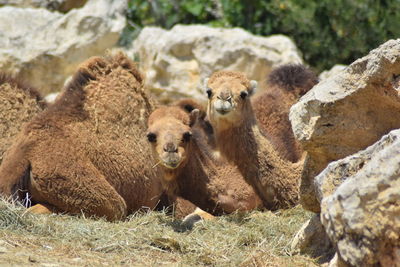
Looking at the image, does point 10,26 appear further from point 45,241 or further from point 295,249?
point 295,249

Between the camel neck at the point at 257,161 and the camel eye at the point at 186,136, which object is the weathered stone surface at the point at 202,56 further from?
the camel eye at the point at 186,136

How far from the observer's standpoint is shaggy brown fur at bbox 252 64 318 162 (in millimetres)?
8570

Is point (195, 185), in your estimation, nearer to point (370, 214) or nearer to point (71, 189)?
point (71, 189)

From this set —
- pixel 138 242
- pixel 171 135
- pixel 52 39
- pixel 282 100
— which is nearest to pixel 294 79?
pixel 282 100

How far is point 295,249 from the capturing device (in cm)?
542

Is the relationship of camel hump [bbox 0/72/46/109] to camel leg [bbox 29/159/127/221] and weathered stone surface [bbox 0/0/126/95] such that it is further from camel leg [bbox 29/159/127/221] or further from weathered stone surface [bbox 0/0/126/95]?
weathered stone surface [bbox 0/0/126/95]

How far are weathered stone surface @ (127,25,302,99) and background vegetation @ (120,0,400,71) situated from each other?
0.77 m

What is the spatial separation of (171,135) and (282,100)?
7.42ft

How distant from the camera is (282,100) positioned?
28.8ft

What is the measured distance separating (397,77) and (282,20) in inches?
313

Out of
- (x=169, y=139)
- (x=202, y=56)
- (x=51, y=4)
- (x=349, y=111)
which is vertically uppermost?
(x=349, y=111)

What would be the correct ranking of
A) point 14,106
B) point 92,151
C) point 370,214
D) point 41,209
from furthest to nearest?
1. point 14,106
2. point 92,151
3. point 41,209
4. point 370,214

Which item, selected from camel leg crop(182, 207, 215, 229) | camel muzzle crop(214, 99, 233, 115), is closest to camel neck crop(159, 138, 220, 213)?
camel leg crop(182, 207, 215, 229)

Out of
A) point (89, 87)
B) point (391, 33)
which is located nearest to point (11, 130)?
point (89, 87)
